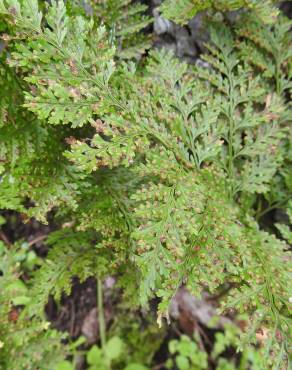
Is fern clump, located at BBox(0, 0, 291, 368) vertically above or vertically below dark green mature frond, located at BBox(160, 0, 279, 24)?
below

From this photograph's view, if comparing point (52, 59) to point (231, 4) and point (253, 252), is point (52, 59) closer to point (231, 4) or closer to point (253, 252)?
point (231, 4)

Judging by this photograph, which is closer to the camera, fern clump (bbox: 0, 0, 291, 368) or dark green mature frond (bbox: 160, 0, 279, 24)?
fern clump (bbox: 0, 0, 291, 368)

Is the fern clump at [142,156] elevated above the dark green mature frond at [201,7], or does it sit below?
below

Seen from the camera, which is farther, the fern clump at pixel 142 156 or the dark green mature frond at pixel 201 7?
the dark green mature frond at pixel 201 7

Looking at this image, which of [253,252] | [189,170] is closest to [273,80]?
[189,170]

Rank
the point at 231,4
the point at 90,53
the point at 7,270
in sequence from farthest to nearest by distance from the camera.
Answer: the point at 7,270 → the point at 231,4 → the point at 90,53

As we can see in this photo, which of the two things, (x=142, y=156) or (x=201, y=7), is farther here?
(x=142, y=156)

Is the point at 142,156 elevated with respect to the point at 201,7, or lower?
lower

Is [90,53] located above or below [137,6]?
below
